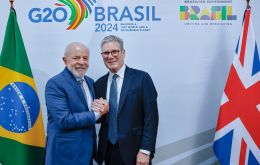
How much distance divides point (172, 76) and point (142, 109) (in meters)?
0.77

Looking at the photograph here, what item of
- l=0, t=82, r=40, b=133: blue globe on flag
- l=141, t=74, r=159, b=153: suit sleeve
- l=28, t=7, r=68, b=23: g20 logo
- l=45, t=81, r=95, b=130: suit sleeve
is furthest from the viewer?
l=28, t=7, r=68, b=23: g20 logo

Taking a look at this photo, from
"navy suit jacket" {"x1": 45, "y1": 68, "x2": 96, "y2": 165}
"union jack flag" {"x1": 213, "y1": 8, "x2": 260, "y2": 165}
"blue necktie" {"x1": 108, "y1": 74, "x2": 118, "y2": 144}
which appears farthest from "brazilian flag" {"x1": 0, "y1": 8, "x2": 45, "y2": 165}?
"union jack flag" {"x1": 213, "y1": 8, "x2": 260, "y2": 165}

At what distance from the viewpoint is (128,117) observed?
1998 millimetres

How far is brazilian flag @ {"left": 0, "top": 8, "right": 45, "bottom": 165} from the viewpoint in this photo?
7.52ft

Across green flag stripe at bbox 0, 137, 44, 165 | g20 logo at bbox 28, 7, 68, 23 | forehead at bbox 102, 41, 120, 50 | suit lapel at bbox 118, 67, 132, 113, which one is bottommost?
green flag stripe at bbox 0, 137, 44, 165

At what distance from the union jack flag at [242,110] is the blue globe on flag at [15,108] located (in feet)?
4.95

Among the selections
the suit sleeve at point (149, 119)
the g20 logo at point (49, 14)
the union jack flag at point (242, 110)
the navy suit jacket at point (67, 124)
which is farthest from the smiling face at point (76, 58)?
the union jack flag at point (242, 110)

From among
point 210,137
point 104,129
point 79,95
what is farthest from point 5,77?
point 210,137

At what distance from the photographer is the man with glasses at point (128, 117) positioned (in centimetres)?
199

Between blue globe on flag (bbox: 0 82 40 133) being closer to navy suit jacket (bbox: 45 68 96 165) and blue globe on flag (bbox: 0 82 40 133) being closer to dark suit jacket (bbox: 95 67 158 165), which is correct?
navy suit jacket (bbox: 45 68 96 165)

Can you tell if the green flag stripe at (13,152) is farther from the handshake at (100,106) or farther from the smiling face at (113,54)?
the smiling face at (113,54)

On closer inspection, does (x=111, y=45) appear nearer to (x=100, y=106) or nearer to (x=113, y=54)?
(x=113, y=54)

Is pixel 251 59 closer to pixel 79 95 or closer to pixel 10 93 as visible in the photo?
pixel 79 95

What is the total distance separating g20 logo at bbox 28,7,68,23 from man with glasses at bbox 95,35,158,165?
0.82 meters
